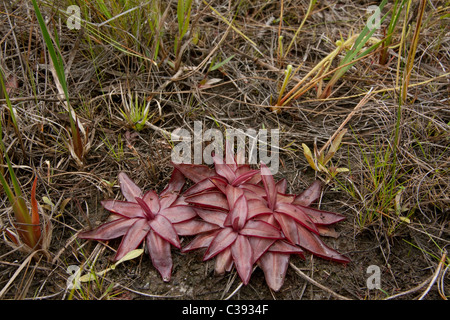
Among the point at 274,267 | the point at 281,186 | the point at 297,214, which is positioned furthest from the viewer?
the point at 281,186

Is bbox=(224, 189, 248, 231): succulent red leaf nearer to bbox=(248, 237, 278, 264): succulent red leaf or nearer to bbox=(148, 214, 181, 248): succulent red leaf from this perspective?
bbox=(248, 237, 278, 264): succulent red leaf

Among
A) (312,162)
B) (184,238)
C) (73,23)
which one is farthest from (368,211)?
(73,23)

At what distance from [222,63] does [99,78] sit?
2.57ft

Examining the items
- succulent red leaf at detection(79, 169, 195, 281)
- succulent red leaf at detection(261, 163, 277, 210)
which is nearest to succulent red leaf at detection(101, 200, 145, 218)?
succulent red leaf at detection(79, 169, 195, 281)

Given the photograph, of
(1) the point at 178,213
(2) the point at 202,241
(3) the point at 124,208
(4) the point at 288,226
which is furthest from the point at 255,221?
(3) the point at 124,208

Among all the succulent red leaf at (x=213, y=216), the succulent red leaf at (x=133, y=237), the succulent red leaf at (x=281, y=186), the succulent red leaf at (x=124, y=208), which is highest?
the succulent red leaf at (x=281, y=186)

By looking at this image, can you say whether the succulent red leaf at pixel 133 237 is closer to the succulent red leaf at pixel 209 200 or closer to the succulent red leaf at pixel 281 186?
the succulent red leaf at pixel 209 200

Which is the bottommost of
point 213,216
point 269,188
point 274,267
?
point 274,267

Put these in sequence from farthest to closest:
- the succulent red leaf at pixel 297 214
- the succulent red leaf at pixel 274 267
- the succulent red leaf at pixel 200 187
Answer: the succulent red leaf at pixel 200 187 → the succulent red leaf at pixel 297 214 → the succulent red leaf at pixel 274 267

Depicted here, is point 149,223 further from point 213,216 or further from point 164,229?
point 213,216

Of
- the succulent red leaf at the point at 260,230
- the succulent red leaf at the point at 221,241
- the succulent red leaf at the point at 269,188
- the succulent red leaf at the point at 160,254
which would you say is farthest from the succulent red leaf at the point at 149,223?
the succulent red leaf at the point at 269,188

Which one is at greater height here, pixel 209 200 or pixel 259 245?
pixel 209 200

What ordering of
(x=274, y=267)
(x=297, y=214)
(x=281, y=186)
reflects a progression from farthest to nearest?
(x=281, y=186)
(x=297, y=214)
(x=274, y=267)

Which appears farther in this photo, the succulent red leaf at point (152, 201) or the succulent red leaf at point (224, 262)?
the succulent red leaf at point (152, 201)
